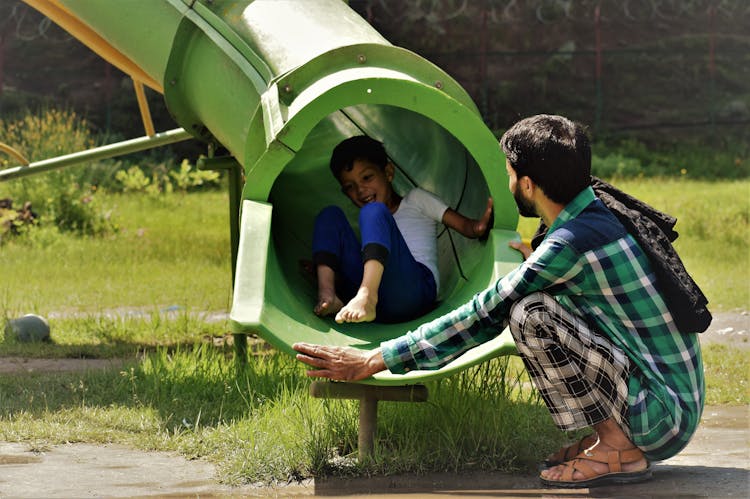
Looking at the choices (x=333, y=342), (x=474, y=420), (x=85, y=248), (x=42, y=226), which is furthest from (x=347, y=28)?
(x=42, y=226)

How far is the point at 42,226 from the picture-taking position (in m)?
9.77

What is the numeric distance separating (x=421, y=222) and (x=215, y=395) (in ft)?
3.77

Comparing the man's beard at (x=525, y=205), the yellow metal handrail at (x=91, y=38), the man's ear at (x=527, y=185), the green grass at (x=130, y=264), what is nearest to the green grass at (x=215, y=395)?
the green grass at (x=130, y=264)

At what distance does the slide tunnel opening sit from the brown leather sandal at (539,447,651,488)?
96cm

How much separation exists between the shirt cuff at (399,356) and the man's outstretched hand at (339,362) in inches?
1.2

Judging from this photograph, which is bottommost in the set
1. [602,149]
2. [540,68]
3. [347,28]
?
[347,28]

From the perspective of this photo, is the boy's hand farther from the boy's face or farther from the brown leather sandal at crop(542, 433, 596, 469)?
the brown leather sandal at crop(542, 433, 596, 469)

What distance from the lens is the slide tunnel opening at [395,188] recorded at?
465cm

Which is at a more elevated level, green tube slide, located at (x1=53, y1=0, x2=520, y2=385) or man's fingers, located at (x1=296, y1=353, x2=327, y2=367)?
green tube slide, located at (x1=53, y1=0, x2=520, y2=385)

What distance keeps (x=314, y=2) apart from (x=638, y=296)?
2340 mm

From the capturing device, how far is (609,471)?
3.69m

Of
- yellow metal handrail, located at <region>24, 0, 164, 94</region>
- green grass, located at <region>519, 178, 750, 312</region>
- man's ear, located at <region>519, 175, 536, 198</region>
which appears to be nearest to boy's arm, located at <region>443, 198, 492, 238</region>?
man's ear, located at <region>519, 175, 536, 198</region>

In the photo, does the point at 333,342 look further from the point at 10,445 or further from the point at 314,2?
the point at 314,2

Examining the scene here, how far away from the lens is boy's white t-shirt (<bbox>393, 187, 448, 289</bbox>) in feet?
16.6
